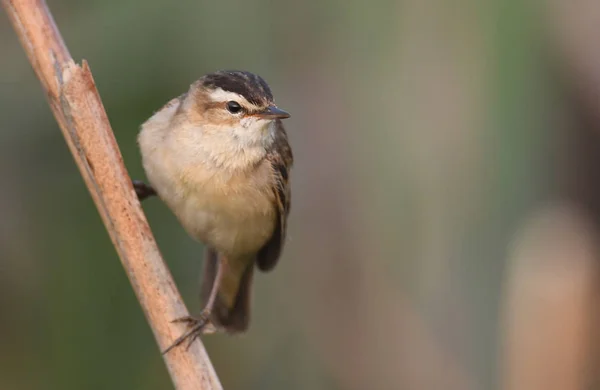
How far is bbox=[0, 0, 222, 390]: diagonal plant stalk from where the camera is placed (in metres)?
2.23

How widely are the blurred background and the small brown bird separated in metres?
0.29

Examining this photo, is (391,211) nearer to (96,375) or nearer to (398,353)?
(398,353)

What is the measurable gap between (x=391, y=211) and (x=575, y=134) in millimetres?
852

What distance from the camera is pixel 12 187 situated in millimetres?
3141

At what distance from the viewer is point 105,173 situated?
2307 mm

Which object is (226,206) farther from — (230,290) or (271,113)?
(230,290)

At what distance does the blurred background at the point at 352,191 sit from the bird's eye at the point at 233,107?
1.40ft

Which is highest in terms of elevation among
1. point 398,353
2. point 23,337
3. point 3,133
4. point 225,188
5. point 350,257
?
point 3,133

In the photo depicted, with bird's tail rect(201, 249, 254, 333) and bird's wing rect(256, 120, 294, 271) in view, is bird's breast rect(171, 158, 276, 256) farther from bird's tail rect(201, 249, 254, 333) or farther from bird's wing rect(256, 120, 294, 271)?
bird's tail rect(201, 249, 254, 333)

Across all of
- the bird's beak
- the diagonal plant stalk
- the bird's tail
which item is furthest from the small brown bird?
the diagonal plant stalk

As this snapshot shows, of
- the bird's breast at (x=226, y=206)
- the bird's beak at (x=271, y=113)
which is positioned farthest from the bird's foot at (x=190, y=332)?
the bird's beak at (x=271, y=113)

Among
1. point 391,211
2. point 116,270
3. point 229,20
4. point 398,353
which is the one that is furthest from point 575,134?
point 116,270

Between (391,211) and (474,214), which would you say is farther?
(391,211)

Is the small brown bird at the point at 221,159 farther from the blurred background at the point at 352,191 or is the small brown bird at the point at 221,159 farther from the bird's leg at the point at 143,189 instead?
the blurred background at the point at 352,191
